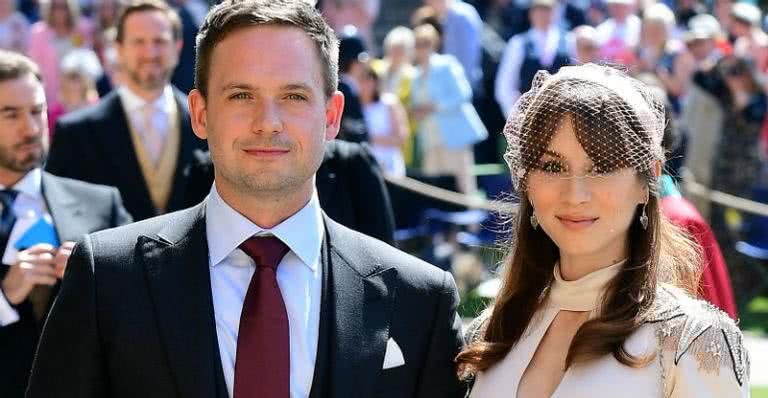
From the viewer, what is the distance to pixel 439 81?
495 inches

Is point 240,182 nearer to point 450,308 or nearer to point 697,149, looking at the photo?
point 450,308

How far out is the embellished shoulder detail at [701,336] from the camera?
3.47 m

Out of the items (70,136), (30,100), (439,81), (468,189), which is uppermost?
(30,100)

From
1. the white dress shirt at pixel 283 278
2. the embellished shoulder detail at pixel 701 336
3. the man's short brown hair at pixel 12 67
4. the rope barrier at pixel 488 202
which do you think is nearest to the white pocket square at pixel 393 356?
the white dress shirt at pixel 283 278

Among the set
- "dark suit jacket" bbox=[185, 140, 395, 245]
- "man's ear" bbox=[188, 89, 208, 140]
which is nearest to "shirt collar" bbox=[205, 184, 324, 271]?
"man's ear" bbox=[188, 89, 208, 140]

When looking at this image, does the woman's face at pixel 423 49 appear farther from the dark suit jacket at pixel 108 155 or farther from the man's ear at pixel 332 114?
the man's ear at pixel 332 114

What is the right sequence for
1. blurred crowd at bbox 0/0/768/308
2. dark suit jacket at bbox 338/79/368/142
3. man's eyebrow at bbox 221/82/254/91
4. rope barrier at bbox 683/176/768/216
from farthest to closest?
blurred crowd at bbox 0/0/768/308 < rope barrier at bbox 683/176/768/216 < dark suit jacket at bbox 338/79/368/142 < man's eyebrow at bbox 221/82/254/91

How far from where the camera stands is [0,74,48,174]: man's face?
516 cm

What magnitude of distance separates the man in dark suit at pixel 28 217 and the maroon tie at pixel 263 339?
1.49 m

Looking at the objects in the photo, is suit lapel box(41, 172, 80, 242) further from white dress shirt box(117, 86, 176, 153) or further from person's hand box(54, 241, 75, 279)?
white dress shirt box(117, 86, 176, 153)

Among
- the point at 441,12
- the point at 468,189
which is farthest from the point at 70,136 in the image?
the point at 441,12

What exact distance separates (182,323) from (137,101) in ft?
12.0

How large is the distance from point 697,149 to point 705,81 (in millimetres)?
588

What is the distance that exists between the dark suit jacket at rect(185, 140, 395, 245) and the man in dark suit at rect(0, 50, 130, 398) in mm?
515
